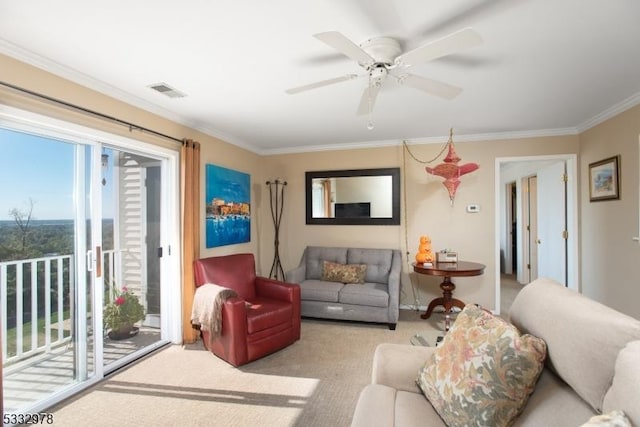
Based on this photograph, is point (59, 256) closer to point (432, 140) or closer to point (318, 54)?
point (318, 54)

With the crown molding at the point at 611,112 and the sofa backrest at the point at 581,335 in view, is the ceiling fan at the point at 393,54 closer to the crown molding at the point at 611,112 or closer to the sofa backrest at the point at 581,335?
the sofa backrest at the point at 581,335

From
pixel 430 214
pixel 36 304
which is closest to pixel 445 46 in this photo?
pixel 430 214

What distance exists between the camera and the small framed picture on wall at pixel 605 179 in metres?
3.22

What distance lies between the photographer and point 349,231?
4.75m

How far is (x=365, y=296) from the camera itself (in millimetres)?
3734

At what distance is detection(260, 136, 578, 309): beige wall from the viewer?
167 inches

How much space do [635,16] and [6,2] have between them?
3.27 metres

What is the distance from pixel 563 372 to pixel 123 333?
362 centimetres

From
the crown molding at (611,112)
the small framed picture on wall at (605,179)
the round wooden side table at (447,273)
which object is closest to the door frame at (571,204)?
the small framed picture on wall at (605,179)

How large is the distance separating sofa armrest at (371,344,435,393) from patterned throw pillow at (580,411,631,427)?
83 cm

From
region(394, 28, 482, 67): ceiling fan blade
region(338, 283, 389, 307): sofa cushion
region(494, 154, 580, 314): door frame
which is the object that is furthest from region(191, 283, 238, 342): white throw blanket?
region(494, 154, 580, 314): door frame

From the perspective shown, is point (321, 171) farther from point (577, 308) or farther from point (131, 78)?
point (577, 308)

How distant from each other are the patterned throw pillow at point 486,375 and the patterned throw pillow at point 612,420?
0.35 m

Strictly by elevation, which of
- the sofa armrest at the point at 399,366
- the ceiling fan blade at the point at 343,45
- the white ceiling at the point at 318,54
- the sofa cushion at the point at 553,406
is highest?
the white ceiling at the point at 318,54
